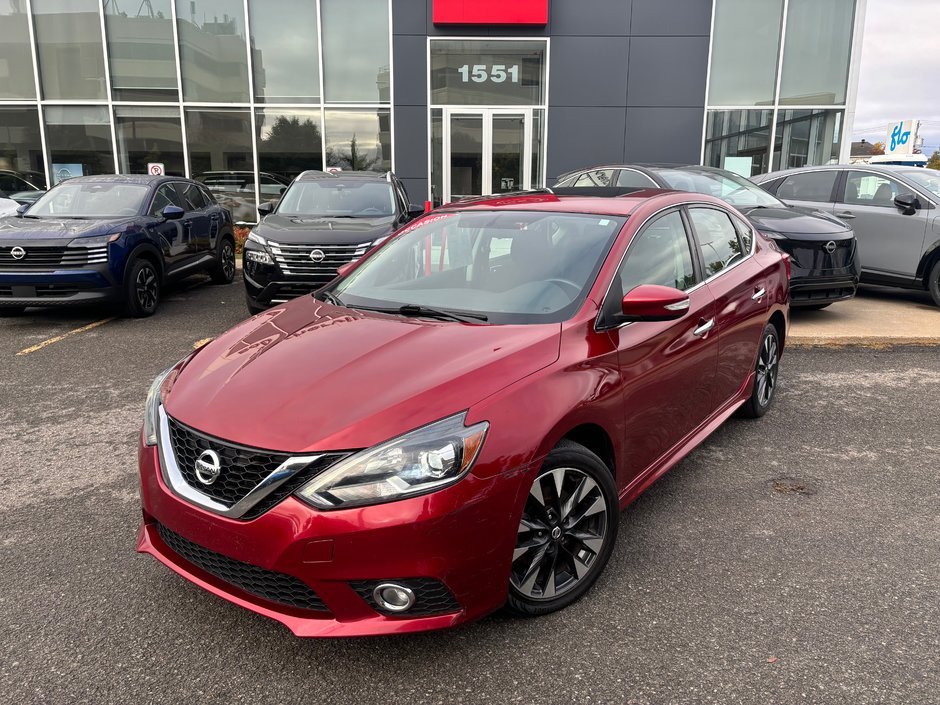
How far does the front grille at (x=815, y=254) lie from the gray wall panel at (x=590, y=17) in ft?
30.1

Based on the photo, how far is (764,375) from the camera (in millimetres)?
4898

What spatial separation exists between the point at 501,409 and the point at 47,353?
19.5 ft

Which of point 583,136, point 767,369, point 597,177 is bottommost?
point 767,369

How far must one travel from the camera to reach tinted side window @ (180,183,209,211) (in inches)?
391

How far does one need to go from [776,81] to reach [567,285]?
48.1 ft

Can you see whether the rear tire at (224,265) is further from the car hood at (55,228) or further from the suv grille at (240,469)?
the suv grille at (240,469)

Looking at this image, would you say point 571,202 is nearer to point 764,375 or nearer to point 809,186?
point 764,375

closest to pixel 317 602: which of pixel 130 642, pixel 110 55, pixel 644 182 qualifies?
pixel 130 642

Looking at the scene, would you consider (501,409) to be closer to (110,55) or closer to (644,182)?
(644,182)

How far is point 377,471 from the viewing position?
2256 millimetres

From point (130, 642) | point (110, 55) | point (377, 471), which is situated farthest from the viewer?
point (110, 55)

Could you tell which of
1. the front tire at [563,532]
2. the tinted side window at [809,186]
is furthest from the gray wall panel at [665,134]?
the front tire at [563,532]

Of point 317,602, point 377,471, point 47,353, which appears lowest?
point 47,353

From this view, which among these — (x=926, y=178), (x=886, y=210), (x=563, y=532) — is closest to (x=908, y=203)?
(x=886, y=210)
